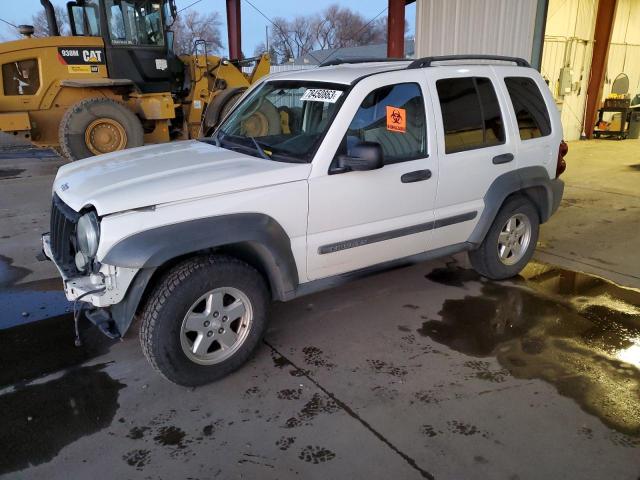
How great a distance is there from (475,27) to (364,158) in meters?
9.71

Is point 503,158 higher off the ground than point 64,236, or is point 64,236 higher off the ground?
point 503,158

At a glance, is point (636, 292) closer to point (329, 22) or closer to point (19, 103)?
point (19, 103)

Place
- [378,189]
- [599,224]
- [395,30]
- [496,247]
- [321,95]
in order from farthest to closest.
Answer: [395,30]
[599,224]
[496,247]
[321,95]
[378,189]

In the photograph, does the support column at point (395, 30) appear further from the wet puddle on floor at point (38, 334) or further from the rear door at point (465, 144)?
the wet puddle on floor at point (38, 334)

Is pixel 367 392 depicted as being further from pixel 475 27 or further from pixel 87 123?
pixel 475 27

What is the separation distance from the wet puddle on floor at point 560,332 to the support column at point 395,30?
10.2 meters

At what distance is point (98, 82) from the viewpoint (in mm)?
9992

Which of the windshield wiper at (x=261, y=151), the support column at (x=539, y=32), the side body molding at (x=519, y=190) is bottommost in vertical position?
the side body molding at (x=519, y=190)

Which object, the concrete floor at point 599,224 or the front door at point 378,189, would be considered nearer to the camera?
the front door at point 378,189

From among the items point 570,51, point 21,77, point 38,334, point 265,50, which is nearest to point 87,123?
point 21,77

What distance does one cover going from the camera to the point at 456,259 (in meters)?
5.53

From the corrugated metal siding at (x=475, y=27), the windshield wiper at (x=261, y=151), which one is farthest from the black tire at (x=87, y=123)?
the corrugated metal siding at (x=475, y=27)

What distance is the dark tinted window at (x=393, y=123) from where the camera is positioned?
11.8 ft

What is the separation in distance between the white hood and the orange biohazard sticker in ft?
2.51
